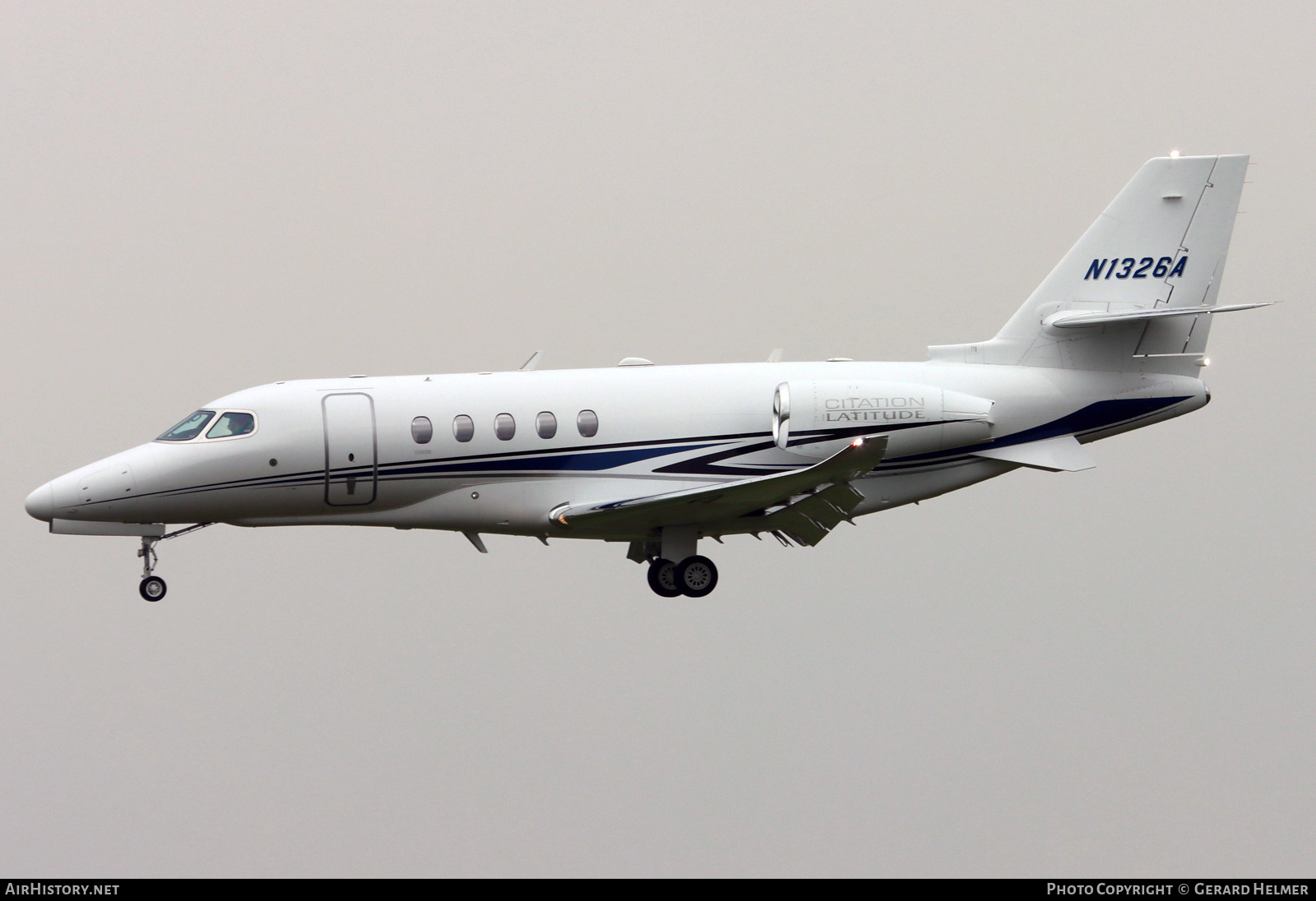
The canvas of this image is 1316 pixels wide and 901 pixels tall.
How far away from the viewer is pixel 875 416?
20188 millimetres

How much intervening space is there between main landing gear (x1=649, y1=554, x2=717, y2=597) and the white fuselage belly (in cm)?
58

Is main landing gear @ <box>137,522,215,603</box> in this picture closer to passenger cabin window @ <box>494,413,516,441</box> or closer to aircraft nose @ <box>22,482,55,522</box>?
aircraft nose @ <box>22,482,55,522</box>

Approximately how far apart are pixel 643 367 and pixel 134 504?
262 inches

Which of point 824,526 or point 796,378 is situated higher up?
point 796,378

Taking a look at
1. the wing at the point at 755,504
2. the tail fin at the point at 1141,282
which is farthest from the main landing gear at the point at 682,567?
the tail fin at the point at 1141,282

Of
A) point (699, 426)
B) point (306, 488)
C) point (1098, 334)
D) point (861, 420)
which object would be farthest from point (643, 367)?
point (1098, 334)

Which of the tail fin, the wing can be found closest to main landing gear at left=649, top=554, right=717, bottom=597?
the wing

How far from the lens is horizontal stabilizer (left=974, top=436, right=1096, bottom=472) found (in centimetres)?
2073

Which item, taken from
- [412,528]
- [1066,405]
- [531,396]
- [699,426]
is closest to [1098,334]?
[1066,405]

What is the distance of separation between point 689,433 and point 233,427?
18.8 ft

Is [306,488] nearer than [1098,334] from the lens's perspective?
Yes

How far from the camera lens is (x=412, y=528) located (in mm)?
20266

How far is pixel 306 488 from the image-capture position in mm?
19719

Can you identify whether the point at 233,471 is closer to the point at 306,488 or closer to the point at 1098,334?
the point at 306,488
